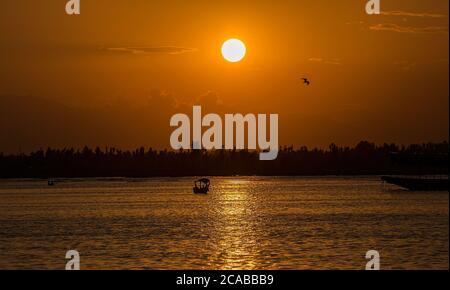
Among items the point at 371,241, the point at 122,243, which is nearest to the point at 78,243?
the point at 122,243

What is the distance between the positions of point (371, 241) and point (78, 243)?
29.5 metres

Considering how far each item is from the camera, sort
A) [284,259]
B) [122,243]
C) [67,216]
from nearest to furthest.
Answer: [284,259]
[122,243]
[67,216]

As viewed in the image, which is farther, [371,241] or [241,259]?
[371,241]
